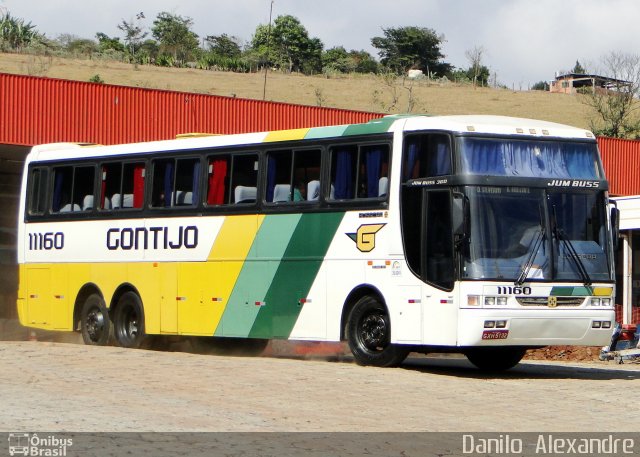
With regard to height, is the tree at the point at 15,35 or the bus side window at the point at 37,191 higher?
the tree at the point at 15,35

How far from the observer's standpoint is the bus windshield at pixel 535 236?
16406 mm

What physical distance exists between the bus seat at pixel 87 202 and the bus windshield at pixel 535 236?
325 inches

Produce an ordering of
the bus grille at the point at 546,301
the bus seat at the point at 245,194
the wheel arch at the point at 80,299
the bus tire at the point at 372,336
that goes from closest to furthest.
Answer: the bus grille at the point at 546,301, the bus tire at the point at 372,336, the bus seat at the point at 245,194, the wheel arch at the point at 80,299

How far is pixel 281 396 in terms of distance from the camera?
1362 cm

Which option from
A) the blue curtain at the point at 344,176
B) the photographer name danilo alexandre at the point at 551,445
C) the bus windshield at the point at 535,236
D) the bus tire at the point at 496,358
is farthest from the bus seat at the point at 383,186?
the photographer name danilo alexandre at the point at 551,445

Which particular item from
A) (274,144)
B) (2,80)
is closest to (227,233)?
(274,144)

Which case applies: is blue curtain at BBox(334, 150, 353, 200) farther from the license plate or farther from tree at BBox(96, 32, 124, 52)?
tree at BBox(96, 32, 124, 52)

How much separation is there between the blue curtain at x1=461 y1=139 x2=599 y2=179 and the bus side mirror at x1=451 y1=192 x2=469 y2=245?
424 mm

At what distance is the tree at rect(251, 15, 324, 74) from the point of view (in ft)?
395

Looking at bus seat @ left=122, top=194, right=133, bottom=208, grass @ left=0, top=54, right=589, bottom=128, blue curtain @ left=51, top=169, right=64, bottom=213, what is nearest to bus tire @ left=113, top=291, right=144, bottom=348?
bus seat @ left=122, top=194, right=133, bottom=208

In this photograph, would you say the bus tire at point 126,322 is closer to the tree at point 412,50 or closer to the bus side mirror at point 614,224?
the bus side mirror at point 614,224

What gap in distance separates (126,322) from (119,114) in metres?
8.86

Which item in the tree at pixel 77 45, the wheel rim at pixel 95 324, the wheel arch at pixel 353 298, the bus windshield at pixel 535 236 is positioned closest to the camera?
the bus windshield at pixel 535 236

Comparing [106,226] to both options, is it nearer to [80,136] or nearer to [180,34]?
[80,136]
